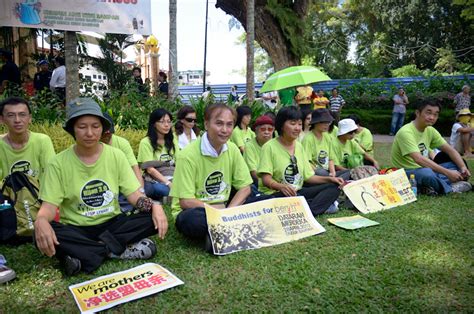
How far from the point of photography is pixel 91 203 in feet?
10.9

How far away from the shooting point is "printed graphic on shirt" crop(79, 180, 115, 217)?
3.28 meters

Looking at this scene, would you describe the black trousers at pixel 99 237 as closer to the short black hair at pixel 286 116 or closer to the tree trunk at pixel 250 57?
the short black hair at pixel 286 116

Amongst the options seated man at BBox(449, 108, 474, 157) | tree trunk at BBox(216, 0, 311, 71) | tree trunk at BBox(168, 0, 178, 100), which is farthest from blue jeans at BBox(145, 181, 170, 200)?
tree trunk at BBox(216, 0, 311, 71)

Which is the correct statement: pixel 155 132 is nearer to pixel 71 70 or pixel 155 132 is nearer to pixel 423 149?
pixel 71 70

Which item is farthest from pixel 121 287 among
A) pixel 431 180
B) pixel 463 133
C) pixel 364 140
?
pixel 463 133

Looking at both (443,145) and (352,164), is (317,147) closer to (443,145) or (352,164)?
(352,164)

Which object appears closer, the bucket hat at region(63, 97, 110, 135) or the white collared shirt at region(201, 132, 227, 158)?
the bucket hat at region(63, 97, 110, 135)

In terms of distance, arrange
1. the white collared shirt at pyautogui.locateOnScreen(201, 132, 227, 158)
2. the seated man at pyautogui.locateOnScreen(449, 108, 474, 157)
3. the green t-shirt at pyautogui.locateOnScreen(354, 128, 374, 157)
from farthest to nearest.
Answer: the seated man at pyautogui.locateOnScreen(449, 108, 474, 157) < the green t-shirt at pyautogui.locateOnScreen(354, 128, 374, 157) < the white collared shirt at pyautogui.locateOnScreen(201, 132, 227, 158)

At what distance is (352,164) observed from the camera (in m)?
6.09

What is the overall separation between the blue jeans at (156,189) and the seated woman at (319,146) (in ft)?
6.66

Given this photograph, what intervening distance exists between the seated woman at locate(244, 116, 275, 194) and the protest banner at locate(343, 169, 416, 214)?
1151 mm

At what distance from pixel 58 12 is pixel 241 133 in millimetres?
3931

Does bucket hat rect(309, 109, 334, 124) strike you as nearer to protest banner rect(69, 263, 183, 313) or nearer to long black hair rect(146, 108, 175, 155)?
long black hair rect(146, 108, 175, 155)

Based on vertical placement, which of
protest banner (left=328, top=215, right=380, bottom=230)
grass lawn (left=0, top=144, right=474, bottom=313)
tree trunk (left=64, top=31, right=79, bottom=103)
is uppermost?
tree trunk (left=64, top=31, right=79, bottom=103)
